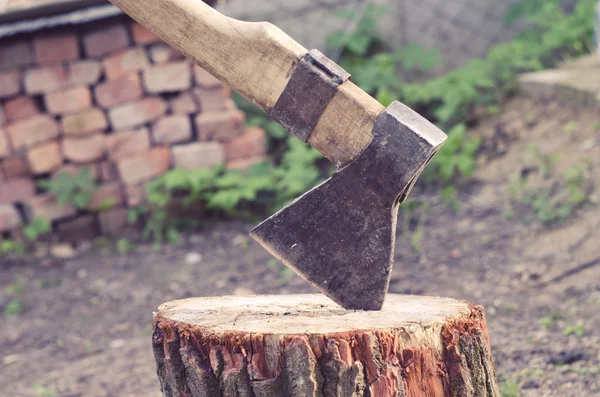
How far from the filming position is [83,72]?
5.11 m

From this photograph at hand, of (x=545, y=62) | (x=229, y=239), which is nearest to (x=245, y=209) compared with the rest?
(x=229, y=239)

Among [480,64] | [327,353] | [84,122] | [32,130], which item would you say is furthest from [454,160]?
[327,353]

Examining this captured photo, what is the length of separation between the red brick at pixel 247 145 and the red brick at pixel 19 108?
1387 millimetres

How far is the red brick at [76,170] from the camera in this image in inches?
204

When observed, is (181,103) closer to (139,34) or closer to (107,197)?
(139,34)

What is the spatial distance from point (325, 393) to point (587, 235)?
2.72 metres

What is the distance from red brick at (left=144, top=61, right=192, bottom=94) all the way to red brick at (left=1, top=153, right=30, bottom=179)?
99 cm

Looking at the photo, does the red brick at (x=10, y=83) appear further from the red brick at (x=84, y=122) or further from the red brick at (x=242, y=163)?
the red brick at (x=242, y=163)

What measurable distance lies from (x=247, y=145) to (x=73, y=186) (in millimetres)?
1272

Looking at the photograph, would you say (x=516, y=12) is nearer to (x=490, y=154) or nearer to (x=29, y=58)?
(x=490, y=154)

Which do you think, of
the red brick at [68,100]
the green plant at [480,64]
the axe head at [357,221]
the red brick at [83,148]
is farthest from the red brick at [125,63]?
the axe head at [357,221]

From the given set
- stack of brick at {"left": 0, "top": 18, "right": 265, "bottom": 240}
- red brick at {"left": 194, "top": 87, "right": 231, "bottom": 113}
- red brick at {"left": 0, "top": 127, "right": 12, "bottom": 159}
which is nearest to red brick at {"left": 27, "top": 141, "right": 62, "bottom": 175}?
stack of brick at {"left": 0, "top": 18, "right": 265, "bottom": 240}

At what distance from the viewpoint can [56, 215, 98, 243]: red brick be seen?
5.25m

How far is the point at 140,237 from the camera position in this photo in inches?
207
